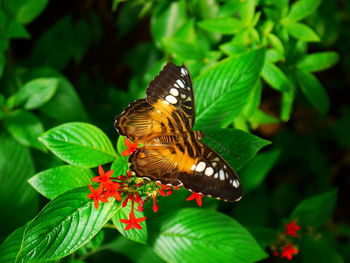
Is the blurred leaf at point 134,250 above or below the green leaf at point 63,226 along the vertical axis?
below

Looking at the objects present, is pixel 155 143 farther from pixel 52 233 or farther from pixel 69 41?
pixel 69 41

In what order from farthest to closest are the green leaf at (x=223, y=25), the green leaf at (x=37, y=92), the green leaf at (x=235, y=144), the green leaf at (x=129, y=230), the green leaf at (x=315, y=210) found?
the green leaf at (x=315, y=210)
the green leaf at (x=37, y=92)
the green leaf at (x=223, y=25)
the green leaf at (x=235, y=144)
the green leaf at (x=129, y=230)


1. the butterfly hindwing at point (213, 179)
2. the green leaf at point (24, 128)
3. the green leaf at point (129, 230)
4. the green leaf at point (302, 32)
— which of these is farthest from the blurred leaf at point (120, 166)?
the green leaf at point (302, 32)

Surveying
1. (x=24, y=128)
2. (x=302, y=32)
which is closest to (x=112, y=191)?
(x=24, y=128)

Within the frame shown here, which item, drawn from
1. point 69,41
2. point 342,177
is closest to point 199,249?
point 69,41

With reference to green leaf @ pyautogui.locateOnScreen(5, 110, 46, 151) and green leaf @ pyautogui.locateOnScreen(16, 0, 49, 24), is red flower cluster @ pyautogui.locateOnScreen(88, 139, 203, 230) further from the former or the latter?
green leaf @ pyautogui.locateOnScreen(16, 0, 49, 24)

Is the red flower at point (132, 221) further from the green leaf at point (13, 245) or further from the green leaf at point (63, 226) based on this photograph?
the green leaf at point (13, 245)
